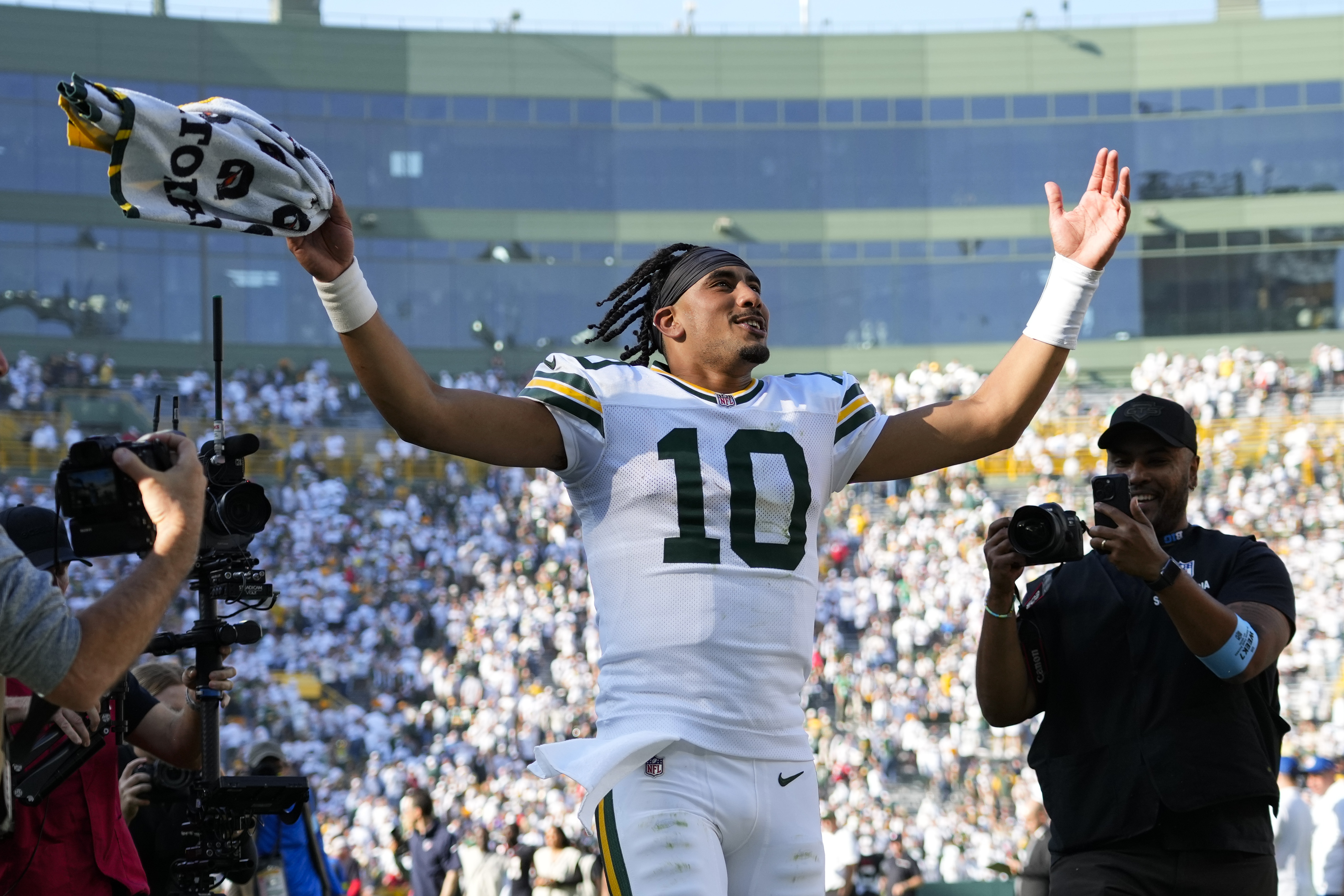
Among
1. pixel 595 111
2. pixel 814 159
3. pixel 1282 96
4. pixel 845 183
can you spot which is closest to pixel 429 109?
pixel 595 111

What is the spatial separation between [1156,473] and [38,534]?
2.90 metres

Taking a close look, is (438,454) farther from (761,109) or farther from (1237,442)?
(761,109)

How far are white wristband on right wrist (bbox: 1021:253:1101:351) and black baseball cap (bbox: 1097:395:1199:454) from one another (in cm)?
43

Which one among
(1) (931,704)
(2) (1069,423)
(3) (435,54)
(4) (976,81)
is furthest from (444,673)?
(4) (976,81)

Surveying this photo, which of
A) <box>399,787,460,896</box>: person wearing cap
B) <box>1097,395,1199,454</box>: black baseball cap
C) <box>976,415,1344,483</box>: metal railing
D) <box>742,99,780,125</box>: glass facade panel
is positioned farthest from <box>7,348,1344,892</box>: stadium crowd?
<box>742,99,780,125</box>: glass facade panel

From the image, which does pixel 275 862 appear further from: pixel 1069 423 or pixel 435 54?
pixel 435 54

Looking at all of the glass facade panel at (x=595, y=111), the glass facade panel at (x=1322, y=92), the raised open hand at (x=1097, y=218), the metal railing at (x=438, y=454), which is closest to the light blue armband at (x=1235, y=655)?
the raised open hand at (x=1097, y=218)

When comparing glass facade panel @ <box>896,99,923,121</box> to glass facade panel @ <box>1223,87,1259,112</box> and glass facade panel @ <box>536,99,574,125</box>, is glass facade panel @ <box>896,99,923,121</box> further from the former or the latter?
glass facade panel @ <box>536,99,574,125</box>

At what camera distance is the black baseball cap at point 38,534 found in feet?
9.95

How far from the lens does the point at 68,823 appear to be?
355cm

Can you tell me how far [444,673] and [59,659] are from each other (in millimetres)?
18837

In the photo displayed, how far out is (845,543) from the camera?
24297mm

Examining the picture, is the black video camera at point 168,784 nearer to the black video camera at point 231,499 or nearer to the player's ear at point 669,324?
the black video camera at point 231,499

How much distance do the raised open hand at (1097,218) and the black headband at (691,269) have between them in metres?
0.80
